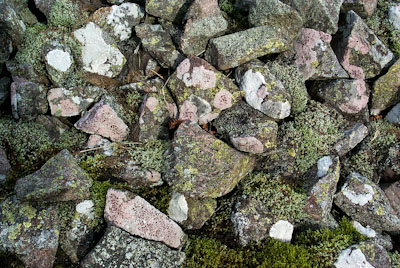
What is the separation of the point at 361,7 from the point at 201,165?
186 inches

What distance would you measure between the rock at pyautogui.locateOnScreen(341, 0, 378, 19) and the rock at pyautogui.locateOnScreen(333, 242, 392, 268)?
4595mm

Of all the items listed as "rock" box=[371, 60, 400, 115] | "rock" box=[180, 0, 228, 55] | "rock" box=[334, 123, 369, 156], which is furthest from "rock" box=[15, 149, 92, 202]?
"rock" box=[371, 60, 400, 115]

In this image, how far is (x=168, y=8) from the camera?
6.61 metres

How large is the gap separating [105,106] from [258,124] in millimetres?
2675

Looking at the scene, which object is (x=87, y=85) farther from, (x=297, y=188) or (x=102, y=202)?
(x=297, y=188)

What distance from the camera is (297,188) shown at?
626 centimetres

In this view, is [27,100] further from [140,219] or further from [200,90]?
[200,90]

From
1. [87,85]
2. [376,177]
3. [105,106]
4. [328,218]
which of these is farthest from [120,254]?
[376,177]

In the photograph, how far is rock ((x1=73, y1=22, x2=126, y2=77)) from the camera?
6352mm

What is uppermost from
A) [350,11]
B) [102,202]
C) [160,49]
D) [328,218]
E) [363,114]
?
[350,11]

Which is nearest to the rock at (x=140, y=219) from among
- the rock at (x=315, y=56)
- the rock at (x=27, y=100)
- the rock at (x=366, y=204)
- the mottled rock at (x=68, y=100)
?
the mottled rock at (x=68, y=100)

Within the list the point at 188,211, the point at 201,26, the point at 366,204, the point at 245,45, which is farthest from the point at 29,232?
the point at 366,204

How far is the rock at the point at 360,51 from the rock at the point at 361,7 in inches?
8.0

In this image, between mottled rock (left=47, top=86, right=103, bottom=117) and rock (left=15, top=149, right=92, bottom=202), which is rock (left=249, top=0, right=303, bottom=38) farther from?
rock (left=15, top=149, right=92, bottom=202)
